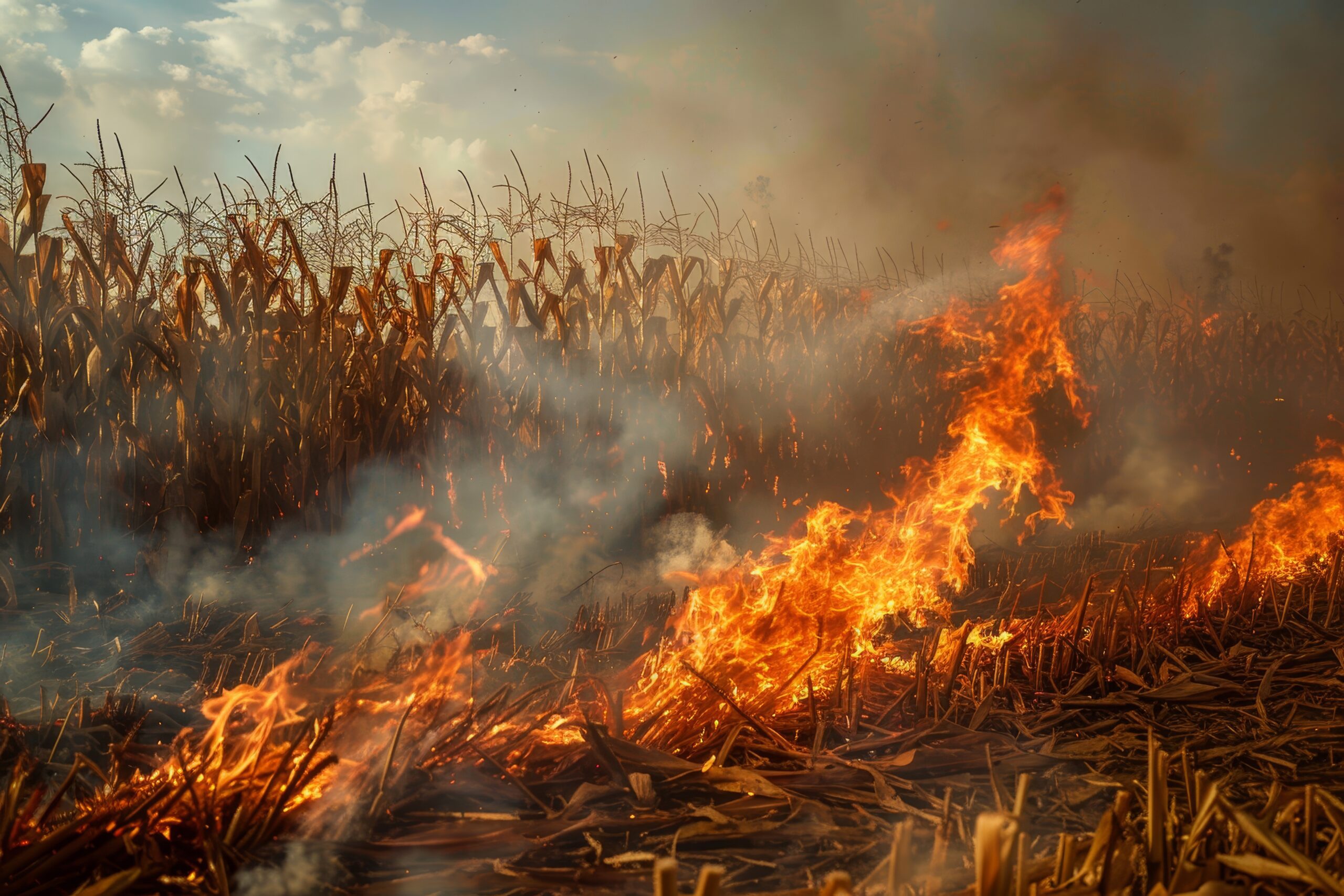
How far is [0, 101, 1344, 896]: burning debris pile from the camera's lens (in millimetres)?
1690

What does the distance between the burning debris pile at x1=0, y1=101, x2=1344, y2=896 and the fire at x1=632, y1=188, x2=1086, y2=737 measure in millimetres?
28

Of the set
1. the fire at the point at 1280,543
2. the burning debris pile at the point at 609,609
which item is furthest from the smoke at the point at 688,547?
the fire at the point at 1280,543

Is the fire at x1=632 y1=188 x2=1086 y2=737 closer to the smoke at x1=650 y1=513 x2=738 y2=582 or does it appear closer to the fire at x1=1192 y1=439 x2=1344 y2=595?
the smoke at x1=650 y1=513 x2=738 y2=582

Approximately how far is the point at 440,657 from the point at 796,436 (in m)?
4.05

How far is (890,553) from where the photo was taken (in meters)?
4.05

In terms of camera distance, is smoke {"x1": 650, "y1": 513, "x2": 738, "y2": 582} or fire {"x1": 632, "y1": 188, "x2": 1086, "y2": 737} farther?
smoke {"x1": 650, "y1": 513, "x2": 738, "y2": 582}

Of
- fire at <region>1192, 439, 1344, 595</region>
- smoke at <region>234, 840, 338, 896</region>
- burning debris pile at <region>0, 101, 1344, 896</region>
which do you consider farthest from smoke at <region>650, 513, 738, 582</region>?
smoke at <region>234, 840, 338, 896</region>

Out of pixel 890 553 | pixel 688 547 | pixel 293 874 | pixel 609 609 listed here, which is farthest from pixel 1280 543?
pixel 293 874

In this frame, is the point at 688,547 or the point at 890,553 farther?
the point at 688,547

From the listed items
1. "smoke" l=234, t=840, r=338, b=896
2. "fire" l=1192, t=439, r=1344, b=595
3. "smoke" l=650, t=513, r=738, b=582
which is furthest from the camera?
"smoke" l=650, t=513, r=738, b=582

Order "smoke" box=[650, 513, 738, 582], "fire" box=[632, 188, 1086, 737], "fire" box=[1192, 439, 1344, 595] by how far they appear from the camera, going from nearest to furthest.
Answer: "fire" box=[632, 188, 1086, 737]
"fire" box=[1192, 439, 1344, 595]
"smoke" box=[650, 513, 738, 582]

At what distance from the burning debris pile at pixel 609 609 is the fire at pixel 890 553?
3 centimetres

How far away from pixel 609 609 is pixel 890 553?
4.77 ft

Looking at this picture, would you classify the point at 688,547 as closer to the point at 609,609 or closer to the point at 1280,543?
the point at 609,609
